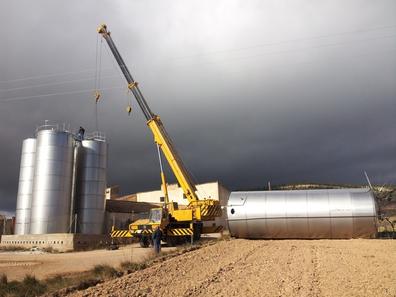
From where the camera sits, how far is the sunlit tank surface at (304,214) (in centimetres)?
2441

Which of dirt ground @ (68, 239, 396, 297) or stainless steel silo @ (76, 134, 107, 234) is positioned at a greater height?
stainless steel silo @ (76, 134, 107, 234)

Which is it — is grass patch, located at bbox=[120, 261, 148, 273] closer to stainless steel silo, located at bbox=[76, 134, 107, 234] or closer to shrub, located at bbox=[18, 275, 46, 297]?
shrub, located at bbox=[18, 275, 46, 297]

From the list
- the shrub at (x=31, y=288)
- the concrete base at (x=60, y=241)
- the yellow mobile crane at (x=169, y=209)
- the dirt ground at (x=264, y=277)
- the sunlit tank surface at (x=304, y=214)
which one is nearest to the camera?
the dirt ground at (x=264, y=277)

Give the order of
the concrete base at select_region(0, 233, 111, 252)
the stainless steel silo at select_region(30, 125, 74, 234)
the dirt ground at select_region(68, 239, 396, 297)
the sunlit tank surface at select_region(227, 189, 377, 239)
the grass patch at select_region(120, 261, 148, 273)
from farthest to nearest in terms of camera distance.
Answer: the stainless steel silo at select_region(30, 125, 74, 234)
the concrete base at select_region(0, 233, 111, 252)
the sunlit tank surface at select_region(227, 189, 377, 239)
the grass patch at select_region(120, 261, 148, 273)
the dirt ground at select_region(68, 239, 396, 297)

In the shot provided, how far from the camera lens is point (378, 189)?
26.1 m

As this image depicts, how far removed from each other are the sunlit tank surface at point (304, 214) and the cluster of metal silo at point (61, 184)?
17.3 metres

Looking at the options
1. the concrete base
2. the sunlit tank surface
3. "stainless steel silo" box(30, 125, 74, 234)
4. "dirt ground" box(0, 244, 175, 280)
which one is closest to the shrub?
"dirt ground" box(0, 244, 175, 280)

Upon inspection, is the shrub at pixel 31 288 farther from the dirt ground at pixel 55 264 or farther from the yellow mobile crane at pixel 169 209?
the yellow mobile crane at pixel 169 209

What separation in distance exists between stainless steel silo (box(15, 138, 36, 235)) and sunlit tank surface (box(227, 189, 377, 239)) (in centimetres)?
2123

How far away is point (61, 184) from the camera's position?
3694 cm

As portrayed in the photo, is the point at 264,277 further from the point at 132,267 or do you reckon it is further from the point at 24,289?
the point at 24,289

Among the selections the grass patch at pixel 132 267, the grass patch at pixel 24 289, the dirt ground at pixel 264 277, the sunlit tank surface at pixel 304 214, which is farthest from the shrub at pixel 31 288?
the sunlit tank surface at pixel 304 214

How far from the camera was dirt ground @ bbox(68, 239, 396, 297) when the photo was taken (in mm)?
9469

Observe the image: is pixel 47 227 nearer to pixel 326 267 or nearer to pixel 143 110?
pixel 143 110
